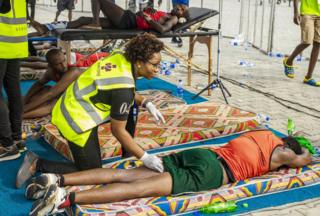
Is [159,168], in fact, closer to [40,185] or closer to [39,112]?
[40,185]

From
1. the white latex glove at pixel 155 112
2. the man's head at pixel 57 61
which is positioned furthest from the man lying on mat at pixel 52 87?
the white latex glove at pixel 155 112

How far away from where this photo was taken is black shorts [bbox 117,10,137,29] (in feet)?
20.2

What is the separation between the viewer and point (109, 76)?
121 inches

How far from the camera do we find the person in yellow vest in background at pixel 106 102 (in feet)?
10.0

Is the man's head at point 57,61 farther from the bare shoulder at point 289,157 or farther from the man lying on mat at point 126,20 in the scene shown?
the bare shoulder at point 289,157

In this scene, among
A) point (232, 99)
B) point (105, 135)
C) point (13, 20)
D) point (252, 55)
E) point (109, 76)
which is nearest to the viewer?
point (109, 76)

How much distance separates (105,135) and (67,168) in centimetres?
94

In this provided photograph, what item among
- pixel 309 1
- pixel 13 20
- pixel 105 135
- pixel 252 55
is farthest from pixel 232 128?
pixel 252 55

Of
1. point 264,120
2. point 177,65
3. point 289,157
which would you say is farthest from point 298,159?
point 177,65

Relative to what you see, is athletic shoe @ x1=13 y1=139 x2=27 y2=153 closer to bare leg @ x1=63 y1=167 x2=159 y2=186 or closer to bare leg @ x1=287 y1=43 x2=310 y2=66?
bare leg @ x1=63 y1=167 x2=159 y2=186

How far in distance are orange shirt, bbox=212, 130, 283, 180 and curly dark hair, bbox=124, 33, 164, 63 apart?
86 cm

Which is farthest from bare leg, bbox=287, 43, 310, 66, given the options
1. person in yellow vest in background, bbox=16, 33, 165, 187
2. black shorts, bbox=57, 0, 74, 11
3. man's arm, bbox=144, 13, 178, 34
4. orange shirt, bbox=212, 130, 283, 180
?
black shorts, bbox=57, 0, 74, 11

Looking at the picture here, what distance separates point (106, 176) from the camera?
124 inches

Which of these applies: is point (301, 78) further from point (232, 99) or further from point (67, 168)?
point (67, 168)
